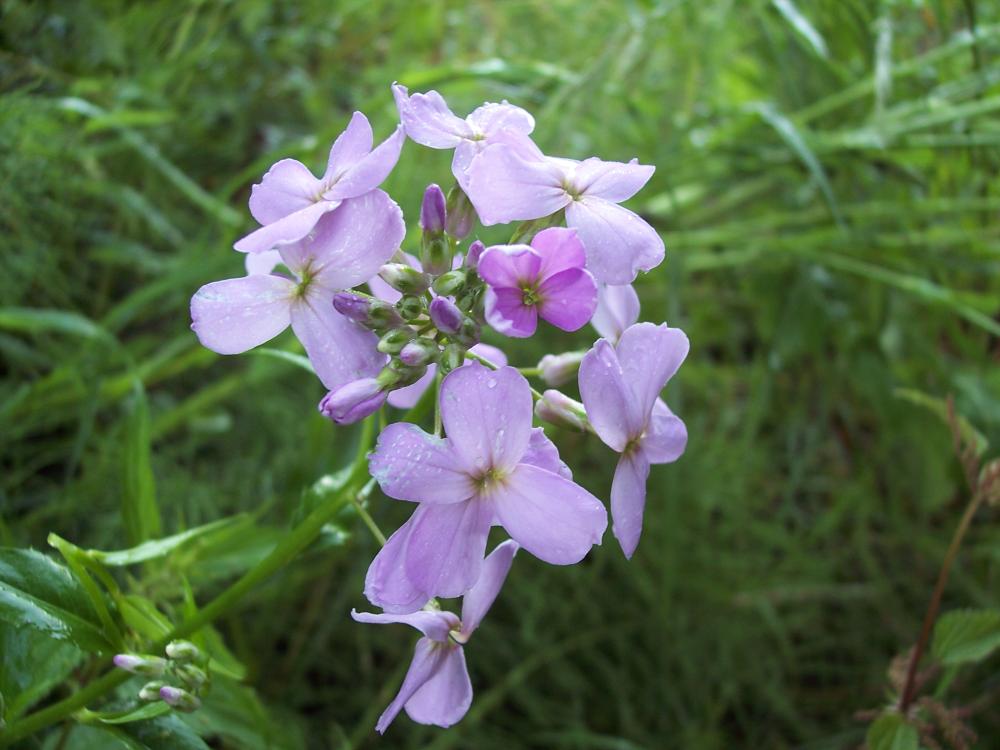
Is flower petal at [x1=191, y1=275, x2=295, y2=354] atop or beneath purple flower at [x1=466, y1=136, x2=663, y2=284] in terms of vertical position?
beneath

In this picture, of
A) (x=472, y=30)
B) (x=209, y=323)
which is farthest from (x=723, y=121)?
(x=209, y=323)

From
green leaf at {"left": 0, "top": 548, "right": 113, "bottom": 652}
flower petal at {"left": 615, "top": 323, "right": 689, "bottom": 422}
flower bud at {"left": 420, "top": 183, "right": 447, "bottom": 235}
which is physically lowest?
green leaf at {"left": 0, "top": 548, "right": 113, "bottom": 652}

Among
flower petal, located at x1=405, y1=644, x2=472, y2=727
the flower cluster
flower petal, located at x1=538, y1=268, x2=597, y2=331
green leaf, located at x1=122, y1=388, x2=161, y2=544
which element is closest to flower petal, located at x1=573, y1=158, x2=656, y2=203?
the flower cluster

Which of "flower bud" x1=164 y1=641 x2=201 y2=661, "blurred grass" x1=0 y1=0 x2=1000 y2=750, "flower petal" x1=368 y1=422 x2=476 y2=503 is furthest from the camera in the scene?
"blurred grass" x1=0 y1=0 x2=1000 y2=750

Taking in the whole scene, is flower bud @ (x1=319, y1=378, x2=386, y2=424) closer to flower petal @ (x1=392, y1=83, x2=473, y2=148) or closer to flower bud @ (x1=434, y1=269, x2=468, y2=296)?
flower bud @ (x1=434, y1=269, x2=468, y2=296)

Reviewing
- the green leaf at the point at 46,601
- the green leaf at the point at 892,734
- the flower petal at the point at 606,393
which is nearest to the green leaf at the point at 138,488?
the green leaf at the point at 46,601

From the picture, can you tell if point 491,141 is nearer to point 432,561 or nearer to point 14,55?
point 432,561

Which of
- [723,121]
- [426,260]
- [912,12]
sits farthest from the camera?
[723,121]
